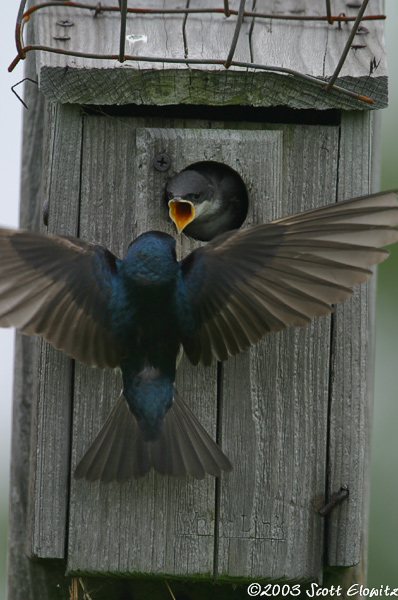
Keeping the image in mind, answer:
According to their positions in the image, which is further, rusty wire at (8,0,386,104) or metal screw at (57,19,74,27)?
metal screw at (57,19,74,27)

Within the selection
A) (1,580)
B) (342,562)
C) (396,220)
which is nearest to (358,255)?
(396,220)

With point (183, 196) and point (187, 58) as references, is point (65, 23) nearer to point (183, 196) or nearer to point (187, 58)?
point (187, 58)

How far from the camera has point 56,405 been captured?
11.4 ft

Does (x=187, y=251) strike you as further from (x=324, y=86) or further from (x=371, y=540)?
(x=371, y=540)

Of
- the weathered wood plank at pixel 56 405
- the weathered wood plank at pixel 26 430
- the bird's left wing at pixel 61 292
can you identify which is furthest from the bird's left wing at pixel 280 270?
the weathered wood plank at pixel 26 430

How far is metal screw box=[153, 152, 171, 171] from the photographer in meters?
3.48

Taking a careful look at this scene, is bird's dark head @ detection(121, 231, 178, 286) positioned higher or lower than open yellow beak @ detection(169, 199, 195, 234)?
lower

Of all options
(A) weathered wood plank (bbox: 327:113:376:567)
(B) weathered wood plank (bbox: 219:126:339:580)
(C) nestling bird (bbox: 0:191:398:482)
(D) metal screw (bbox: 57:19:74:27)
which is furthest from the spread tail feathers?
(D) metal screw (bbox: 57:19:74:27)

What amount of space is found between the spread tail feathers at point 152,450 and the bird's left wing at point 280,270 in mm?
206

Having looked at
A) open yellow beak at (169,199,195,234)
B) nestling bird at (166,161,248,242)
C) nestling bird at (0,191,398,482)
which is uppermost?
nestling bird at (166,161,248,242)

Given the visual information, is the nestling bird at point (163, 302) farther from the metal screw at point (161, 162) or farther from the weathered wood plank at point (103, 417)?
the metal screw at point (161, 162)

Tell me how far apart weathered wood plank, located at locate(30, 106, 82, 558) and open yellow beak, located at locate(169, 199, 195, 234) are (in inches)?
10.9

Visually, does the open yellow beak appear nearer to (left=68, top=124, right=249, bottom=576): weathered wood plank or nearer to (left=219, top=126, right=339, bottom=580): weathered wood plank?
(left=68, top=124, right=249, bottom=576): weathered wood plank

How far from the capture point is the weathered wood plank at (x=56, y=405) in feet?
11.3
